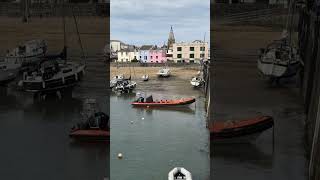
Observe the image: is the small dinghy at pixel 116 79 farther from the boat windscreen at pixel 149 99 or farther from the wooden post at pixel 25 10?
the wooden post at pixel 25 10

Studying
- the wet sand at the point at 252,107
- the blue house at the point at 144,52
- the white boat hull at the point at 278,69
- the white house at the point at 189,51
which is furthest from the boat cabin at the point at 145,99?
the white boat hull at the point at 278,69

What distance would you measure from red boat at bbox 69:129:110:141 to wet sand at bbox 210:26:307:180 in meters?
1.16

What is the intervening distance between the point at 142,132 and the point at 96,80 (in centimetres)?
672

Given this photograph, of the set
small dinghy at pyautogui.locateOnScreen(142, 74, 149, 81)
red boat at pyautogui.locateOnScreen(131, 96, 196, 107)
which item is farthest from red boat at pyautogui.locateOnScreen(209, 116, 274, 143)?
small dinghy at pyautogui.locateOnScreen(142, 74, 149, 81)

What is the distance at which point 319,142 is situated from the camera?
5195 millimetres

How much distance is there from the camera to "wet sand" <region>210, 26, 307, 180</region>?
5.80 meters

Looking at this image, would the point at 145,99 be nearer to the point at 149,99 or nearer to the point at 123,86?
the point at 149,99

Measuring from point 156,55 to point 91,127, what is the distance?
15.3 metres

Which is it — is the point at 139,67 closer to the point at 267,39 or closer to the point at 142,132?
the point at 142,132

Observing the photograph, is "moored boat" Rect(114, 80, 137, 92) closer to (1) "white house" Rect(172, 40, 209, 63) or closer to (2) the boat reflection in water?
(1) "white house" Rect(172, 40, 209, 63)

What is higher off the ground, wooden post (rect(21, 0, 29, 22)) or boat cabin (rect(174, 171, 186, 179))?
wooden post (rect(21, 0, 29, 22))

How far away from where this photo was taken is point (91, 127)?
612cm

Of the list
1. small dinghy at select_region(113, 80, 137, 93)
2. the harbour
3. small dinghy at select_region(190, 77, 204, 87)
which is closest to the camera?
the harbour

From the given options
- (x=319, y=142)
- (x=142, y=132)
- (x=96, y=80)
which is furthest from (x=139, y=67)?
(x=319, y=142)
